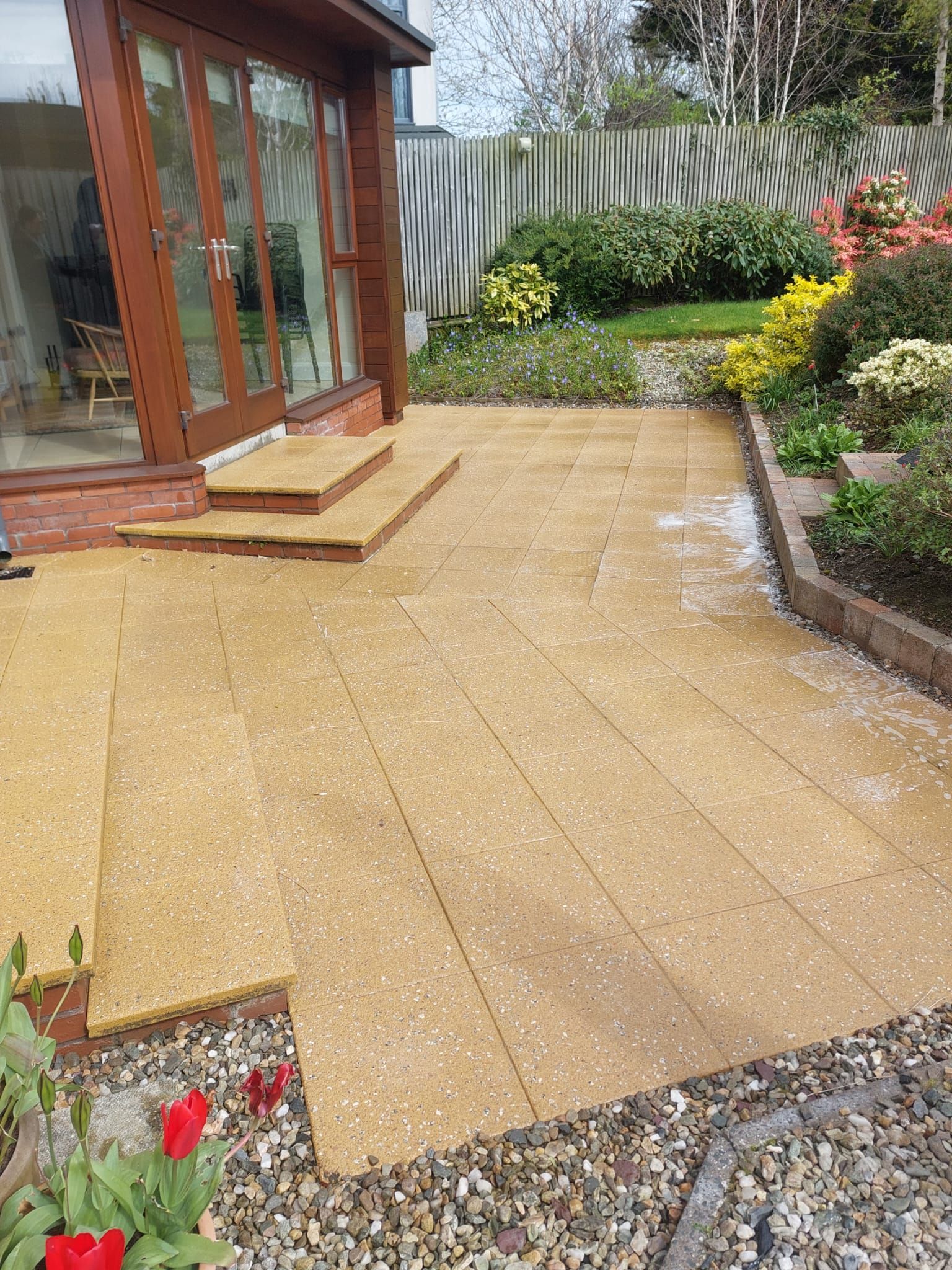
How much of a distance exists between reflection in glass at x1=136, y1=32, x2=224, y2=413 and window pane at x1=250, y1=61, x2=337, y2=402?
99 centimetres

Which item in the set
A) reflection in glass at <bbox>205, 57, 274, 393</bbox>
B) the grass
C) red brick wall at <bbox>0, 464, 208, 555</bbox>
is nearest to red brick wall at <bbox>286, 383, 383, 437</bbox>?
reflection in glass at <bbox>205, 57, 274, 393</bbox>

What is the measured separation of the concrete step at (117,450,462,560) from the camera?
475cm

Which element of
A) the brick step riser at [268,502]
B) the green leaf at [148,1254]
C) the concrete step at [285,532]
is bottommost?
the concrete step at [285,532]

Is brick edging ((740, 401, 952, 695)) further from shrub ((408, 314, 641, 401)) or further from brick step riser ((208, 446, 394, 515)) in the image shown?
shrub ((408, 314, 641, 401))

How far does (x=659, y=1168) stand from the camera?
1.59m

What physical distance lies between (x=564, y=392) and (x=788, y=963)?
25.6 ft

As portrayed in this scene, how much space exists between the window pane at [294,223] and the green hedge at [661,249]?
5287mm

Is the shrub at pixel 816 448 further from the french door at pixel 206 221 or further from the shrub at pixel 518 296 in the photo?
the shrub at pixel 518 296

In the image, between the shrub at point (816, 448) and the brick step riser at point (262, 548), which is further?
the shrub at point (816, 448)

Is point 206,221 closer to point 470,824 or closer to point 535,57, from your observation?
point 470,824

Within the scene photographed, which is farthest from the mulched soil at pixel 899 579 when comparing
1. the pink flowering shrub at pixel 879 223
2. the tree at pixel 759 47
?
the tree at pixel 759 47

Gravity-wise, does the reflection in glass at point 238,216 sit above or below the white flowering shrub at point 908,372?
above

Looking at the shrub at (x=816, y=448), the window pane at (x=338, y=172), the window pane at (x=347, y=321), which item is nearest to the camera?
the shrub at (x=816, y=448)

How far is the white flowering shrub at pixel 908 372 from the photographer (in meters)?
5.53
